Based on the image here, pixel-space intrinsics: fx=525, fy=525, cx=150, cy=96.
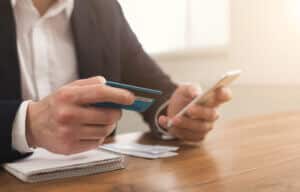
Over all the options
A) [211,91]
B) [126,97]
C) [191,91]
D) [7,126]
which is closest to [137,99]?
[126,97]

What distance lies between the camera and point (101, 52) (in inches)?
57.7

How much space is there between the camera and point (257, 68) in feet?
7.84

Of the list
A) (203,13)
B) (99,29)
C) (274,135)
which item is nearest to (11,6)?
(99,29)

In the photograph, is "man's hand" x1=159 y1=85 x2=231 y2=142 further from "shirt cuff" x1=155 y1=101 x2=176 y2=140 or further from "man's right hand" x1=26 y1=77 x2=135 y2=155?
"man's right hand" x1=26 y1=77 x2=135 y2=155

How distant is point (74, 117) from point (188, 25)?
5.35 feet

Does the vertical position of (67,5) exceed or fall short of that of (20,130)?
it exceeds it

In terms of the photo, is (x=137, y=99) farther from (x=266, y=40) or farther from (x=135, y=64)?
(x=266, y=40)

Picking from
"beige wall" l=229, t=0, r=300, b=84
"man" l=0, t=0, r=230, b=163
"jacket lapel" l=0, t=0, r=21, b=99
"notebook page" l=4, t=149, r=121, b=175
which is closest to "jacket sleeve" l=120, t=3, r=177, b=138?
"man" l=0, t=0, r=230, b=163

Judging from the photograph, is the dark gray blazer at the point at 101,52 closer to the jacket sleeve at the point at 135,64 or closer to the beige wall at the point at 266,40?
the jacket sleeve at the point at 135,64

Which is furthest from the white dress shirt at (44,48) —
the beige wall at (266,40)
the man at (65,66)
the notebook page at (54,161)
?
the beige wall at (266,40)

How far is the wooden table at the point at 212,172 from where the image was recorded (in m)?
0.80

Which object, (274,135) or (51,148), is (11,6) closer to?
(51,148)

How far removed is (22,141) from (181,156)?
0.33 meters

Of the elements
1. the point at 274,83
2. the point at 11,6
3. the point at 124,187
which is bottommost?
the point at 274,83
